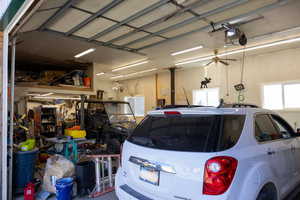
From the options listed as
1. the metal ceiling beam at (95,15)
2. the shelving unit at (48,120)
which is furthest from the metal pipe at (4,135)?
the shelving unit at (48,120)

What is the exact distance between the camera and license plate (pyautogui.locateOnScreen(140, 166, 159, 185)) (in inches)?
73.5

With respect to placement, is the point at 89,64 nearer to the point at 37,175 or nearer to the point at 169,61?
the point at 169,61

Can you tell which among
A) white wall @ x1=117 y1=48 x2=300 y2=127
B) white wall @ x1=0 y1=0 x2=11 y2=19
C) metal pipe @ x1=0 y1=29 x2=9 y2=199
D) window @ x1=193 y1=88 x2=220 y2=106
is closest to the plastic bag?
metal pipe @ x1=0 y1=29 x2=9 y2=199

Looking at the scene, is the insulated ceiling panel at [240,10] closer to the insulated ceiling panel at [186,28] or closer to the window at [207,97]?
the insulated ceiling panel at [186,28]

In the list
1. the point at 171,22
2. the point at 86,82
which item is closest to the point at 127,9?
the point at 171,22

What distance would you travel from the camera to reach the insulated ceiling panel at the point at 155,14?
12.1ft

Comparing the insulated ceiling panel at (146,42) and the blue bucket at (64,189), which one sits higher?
the insulated ceiling panel at (146,42)

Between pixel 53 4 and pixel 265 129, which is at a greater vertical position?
pixel 53 4

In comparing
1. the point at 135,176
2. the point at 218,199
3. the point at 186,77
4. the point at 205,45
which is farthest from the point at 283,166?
the point at 186,77

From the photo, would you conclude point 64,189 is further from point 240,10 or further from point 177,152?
point 240,10

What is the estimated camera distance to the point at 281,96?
23.2ft

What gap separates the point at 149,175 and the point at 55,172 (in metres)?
2.27

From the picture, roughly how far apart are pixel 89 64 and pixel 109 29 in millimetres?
3468

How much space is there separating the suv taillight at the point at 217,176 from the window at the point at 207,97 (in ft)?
24.7
